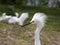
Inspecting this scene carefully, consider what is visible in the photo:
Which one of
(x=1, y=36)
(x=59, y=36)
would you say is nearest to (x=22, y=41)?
(x=1, y=36)

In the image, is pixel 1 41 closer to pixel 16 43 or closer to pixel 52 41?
pixel 16 43

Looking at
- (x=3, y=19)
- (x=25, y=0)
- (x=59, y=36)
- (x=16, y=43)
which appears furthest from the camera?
(x=25, y=0)

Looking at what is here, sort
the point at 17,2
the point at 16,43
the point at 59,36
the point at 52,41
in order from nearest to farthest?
the point at 16,43 → the point at 52,41 → the point at 59,36 → the point at 17,2

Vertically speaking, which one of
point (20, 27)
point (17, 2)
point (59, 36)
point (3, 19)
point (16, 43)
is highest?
point (17, 2)

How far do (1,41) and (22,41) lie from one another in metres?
0.64

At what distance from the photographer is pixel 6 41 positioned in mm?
8336

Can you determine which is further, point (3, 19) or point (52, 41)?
point (3, 19)

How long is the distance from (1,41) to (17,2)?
1437 centimetres

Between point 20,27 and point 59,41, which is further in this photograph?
point 20,27

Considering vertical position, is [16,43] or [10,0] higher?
[10,0]

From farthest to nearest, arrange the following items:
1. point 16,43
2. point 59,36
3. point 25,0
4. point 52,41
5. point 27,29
→ point 25,0
point 27,29
point 59,36
point 52,41
point 16,43

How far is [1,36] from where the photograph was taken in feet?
29.3

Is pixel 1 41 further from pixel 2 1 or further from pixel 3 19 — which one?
pixel 2 1

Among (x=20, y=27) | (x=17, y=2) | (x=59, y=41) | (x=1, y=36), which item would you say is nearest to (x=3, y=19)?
(x=20, y=27)
